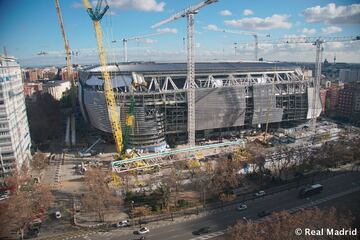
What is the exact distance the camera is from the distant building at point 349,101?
121 feet

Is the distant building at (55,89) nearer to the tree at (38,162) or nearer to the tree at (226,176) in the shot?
the tree at (38,162)

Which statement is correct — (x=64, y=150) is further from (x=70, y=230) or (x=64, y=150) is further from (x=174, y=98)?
(x=70, y=230)

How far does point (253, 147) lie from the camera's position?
23906 millimetres

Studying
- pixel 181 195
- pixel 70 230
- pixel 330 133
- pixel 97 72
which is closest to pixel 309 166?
pixel 181 195

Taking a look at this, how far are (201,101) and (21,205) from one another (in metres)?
17.9

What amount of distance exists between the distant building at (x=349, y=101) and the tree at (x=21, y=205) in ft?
115

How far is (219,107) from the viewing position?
29.0 m

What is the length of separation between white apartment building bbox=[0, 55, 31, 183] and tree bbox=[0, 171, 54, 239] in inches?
59.0

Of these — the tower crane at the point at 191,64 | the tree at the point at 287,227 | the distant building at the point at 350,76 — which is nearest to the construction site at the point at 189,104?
the tower crane at the point at 191,64

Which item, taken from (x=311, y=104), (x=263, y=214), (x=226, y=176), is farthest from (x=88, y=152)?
(x=311, y=104)

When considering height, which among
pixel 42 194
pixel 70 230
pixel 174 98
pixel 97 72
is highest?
pixel 97 72

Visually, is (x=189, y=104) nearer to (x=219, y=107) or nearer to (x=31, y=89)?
(x=219, y=107)

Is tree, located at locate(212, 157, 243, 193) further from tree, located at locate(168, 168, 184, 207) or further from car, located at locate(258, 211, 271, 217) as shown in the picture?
car, located at locate(258, 211, 271, 217)

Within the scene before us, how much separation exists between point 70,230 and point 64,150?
1441 cm
